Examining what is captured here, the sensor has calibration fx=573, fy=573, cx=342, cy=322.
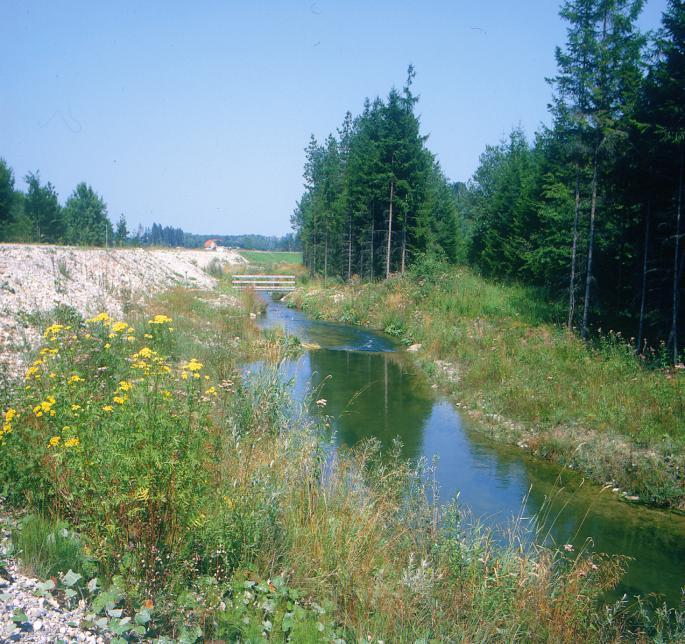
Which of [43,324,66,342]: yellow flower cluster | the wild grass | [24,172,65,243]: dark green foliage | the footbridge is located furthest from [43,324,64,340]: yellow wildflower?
[24,172,65,243]: dark green foliage

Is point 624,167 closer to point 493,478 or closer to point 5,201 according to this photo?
point 493,478

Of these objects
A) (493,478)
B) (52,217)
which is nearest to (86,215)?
(52,217)

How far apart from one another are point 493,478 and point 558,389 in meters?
3.64

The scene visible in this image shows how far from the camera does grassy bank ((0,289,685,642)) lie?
3814 millimetres

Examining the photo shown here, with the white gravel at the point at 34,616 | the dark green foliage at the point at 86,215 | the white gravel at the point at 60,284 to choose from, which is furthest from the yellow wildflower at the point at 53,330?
the dark green foliage at the point at 86,215

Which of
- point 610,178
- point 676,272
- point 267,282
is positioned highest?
point 610,178

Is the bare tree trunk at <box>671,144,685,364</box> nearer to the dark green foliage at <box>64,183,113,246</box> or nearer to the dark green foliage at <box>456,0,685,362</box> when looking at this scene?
the dark green foliage at <box>456,0,685,362</box>

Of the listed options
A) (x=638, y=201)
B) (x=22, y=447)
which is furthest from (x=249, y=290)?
(x=22, y=447)

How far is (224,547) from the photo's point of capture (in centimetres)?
430

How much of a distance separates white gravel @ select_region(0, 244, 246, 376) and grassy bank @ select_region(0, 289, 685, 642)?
4.10m

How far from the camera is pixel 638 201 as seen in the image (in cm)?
1399

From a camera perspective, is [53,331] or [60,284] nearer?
[53,331]

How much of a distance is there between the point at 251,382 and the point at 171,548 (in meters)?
4.91

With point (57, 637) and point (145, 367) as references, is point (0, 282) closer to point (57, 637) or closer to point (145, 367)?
point (145, 367)
